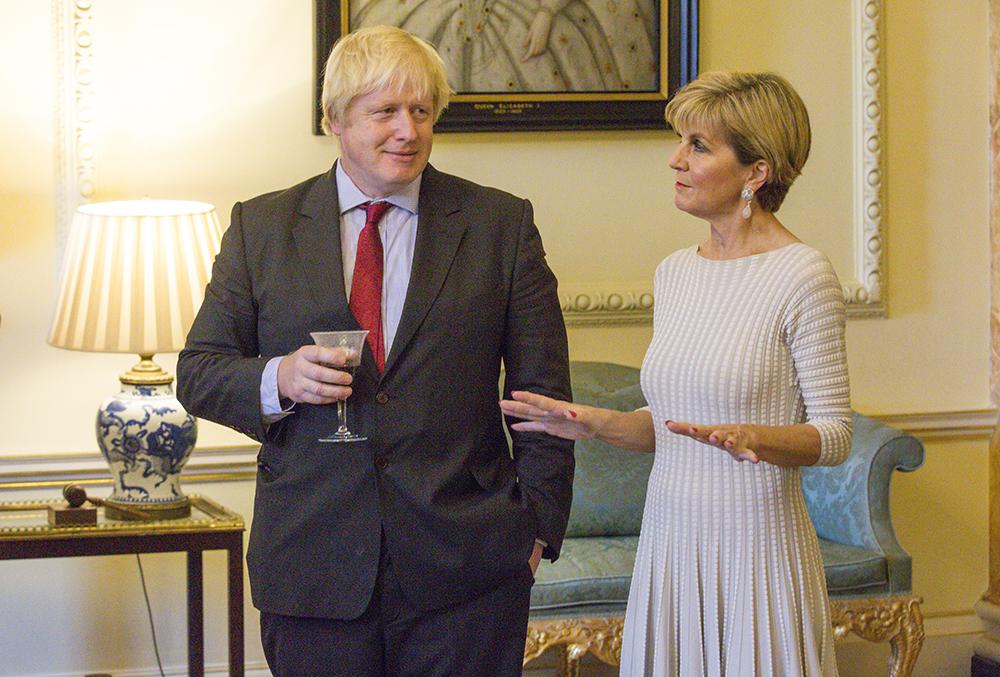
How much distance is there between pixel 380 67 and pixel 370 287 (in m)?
0.36

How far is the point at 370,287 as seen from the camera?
79.3 inches

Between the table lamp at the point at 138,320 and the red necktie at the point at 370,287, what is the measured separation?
4.24 feet

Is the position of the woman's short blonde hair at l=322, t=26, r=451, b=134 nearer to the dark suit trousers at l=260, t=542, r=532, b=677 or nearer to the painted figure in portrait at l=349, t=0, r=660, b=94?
the dark suit trousers at l=260, t=542, r=532, b=677

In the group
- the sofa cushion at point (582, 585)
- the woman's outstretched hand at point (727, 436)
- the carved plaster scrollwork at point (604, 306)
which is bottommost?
the sofa cushion at point (582, 585)

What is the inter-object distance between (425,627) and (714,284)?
828 mm

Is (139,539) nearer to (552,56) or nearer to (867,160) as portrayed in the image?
(552,56)

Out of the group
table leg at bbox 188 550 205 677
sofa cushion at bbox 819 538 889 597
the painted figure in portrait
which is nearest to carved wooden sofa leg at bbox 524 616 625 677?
sofa cushion at bbox 819 538 889 597

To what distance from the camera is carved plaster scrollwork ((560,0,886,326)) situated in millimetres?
4105

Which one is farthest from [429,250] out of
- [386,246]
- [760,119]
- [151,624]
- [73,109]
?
[151,624]

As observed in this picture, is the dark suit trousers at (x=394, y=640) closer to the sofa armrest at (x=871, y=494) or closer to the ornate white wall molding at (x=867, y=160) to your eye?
the sofa armrest at (x=871, y=494)

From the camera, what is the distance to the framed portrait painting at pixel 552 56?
383 centimetres

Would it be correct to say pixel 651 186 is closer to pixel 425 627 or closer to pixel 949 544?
pixel 949 544

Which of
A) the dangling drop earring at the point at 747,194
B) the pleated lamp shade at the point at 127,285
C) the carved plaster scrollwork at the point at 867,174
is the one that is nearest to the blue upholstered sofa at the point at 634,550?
the carved plaster scrollwork at the point at 867,174

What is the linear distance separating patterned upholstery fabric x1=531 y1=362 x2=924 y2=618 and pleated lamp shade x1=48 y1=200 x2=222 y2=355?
117cm
